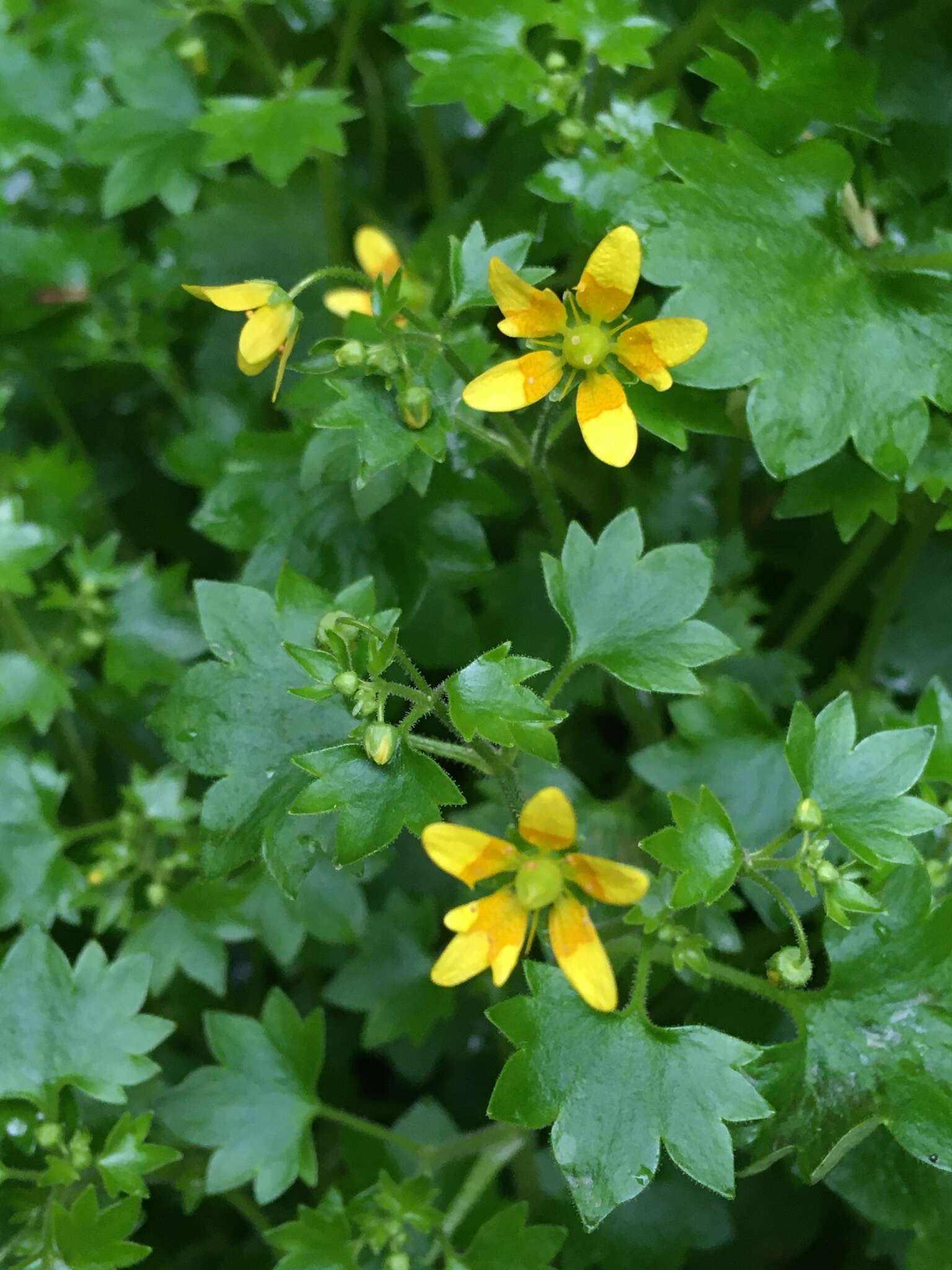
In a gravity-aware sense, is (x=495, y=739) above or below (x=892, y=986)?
above

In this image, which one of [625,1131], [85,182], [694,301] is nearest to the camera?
[625,1131]

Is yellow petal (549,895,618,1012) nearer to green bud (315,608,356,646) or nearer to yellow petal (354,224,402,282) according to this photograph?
green bud (315,608,356,646)

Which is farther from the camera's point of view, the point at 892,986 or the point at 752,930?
the point at 752,930

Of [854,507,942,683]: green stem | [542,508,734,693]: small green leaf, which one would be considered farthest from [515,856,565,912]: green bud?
[854,507,942,683]: green stem

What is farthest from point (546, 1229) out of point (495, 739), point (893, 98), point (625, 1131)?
point (893, 98)

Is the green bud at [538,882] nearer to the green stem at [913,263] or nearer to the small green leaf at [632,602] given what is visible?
the small green leaf at [632,602]

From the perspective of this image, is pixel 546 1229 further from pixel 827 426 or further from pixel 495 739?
pixel 827 426
